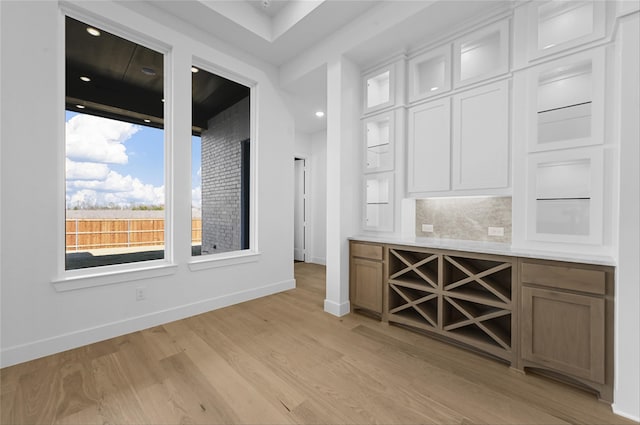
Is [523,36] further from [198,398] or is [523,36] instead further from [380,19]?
[198,398]

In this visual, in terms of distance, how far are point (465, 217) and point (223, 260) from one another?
9.15 feet

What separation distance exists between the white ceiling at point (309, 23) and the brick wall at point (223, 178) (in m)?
0.79

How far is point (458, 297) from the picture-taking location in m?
2.35

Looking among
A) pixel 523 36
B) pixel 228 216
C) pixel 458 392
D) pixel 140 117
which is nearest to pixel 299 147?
pixel 228 216

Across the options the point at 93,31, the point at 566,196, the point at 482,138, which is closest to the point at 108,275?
the point at 93,31

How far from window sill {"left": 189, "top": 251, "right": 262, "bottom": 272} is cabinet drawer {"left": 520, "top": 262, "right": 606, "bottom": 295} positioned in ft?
9.50

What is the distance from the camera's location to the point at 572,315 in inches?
69.9

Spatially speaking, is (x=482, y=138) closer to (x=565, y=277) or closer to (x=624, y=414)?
(x=565, y=277)

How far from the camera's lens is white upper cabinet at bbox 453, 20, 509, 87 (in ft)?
7.67

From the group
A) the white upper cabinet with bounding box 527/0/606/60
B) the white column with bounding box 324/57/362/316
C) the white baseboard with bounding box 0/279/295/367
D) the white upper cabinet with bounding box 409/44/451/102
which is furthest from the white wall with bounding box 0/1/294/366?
the white upper cabinet with bounding box 527/0/606/60

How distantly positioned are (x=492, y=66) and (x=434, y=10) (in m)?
0.74

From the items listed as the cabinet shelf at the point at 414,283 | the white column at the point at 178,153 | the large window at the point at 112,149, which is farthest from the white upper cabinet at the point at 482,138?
the large window at the point at 112,149

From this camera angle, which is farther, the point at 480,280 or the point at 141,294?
the point at 141,294

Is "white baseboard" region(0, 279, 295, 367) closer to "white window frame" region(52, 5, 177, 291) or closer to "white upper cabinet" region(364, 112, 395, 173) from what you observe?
"white window frame" region(52, 5, 177, 291)
